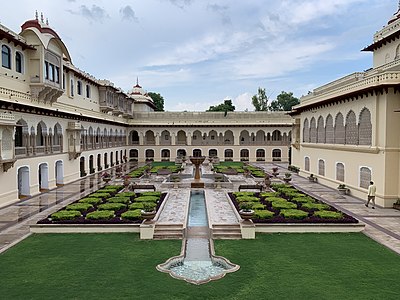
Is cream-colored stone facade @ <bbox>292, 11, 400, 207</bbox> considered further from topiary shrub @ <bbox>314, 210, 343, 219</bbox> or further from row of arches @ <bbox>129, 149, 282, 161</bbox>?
row of arches @ <bbox>129, 149, 282, 161</bbox>

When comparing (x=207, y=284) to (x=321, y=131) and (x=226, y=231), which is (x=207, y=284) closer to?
(x=226, y=231)

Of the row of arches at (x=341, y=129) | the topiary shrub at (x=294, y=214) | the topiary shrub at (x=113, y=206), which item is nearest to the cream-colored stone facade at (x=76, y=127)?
the topiary shrub at (x=113, y=206)

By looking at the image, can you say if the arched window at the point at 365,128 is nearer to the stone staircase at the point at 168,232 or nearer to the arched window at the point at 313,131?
the arched window at the point at 313,131

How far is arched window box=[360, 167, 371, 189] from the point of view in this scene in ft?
68.1

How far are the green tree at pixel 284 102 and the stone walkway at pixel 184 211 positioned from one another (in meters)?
59.0

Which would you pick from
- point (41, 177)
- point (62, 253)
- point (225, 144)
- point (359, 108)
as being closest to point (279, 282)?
point (62, 253)

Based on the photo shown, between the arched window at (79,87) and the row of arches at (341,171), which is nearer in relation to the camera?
the row of arches at (341,171)

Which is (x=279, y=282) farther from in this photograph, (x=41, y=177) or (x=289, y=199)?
(x=41, y=177)

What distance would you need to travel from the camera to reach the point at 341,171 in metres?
24.5

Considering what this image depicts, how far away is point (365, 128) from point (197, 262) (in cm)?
1493

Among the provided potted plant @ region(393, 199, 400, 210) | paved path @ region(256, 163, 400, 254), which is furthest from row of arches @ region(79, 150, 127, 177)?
potted plant @ region(393, 199, 400, 210)

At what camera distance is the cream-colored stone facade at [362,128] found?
1894 centimetres

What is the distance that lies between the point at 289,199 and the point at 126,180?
1096 centimetres

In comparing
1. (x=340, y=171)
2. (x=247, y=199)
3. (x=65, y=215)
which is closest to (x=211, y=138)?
(x=340, y=171)
